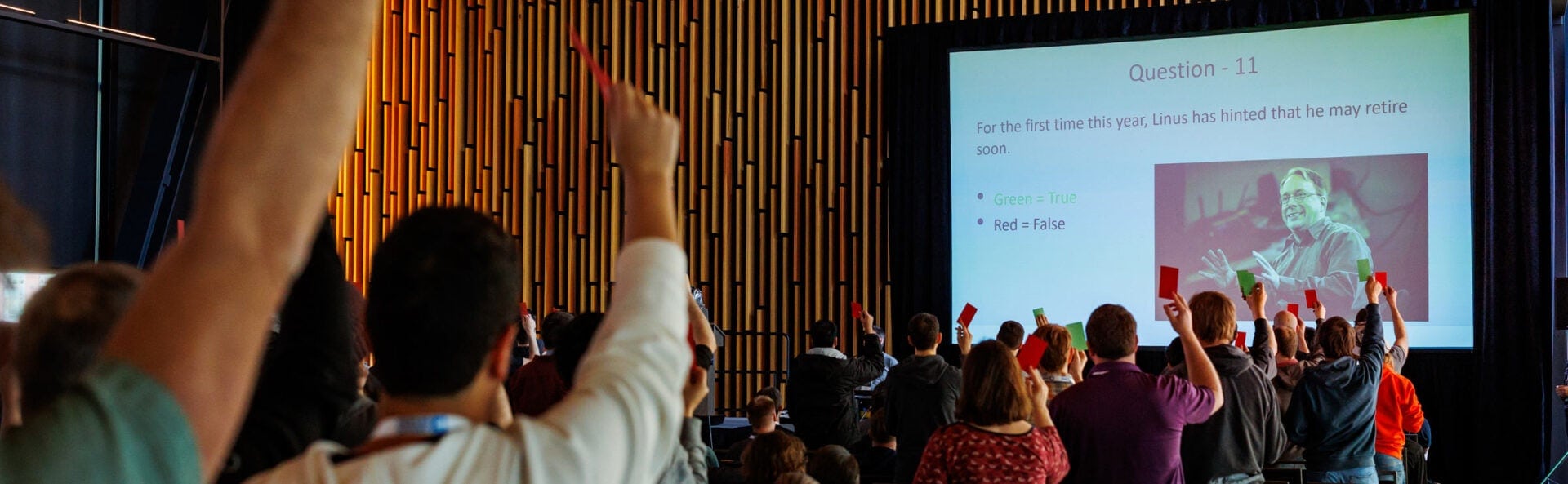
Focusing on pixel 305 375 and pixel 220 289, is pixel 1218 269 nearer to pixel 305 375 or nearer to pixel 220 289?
pixel 305 375

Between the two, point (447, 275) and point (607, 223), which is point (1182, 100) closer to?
point (607, 223)

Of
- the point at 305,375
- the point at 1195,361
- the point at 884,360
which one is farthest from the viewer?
the point at 884,360

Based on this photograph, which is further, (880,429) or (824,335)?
(824,335)

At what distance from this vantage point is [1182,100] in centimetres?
902

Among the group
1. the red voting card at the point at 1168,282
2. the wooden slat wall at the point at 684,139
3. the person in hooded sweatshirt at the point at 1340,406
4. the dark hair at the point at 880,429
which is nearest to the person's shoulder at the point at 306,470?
the red voting card at the point at 1168,282

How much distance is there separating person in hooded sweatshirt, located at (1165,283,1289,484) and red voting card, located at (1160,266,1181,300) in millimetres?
128

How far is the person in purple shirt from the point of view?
3.86 meters

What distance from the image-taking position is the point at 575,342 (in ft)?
10.2

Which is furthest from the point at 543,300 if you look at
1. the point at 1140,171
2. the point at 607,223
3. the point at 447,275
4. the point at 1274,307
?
the point at 447,275

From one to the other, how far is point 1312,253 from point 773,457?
6.18 meters

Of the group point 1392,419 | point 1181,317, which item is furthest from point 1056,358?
point 1392,419

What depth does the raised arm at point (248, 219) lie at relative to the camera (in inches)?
19.6

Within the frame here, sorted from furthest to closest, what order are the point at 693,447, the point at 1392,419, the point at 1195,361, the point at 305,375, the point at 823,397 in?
the point at 823,397
the point at 1392,419
the point at 1195,361
the point at 693,447
the point at 305,375

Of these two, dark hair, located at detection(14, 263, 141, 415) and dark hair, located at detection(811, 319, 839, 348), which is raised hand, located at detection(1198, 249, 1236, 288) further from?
dark hair, located at detection(14, 263, 141, 415)
